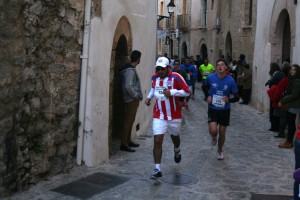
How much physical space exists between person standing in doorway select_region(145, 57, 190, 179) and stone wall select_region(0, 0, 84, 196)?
1105mm

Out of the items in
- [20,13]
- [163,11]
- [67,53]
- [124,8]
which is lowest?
[67,53]

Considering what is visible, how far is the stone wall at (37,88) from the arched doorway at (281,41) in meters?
7.85

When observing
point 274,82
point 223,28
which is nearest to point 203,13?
point 223,28

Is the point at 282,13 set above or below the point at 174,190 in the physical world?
above

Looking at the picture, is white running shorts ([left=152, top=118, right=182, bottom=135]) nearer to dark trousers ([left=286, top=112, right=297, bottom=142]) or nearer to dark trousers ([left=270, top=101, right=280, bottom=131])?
dark trousers ([left=286, top=112, right=297, bottom=142])

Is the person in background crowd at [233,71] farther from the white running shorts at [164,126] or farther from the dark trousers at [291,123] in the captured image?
the white running shorts at [164,126]

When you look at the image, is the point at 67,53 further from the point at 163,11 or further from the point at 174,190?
the point at 163,11

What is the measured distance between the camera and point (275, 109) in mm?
9258

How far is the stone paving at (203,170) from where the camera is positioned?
205 inches

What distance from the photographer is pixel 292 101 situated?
7.89 meters

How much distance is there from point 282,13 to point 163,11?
28.0 meters

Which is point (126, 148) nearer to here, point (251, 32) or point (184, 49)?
point (251, 32)

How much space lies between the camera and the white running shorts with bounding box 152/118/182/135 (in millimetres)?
5863

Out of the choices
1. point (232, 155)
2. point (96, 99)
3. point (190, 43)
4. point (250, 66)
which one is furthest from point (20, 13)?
point (190, 43)
